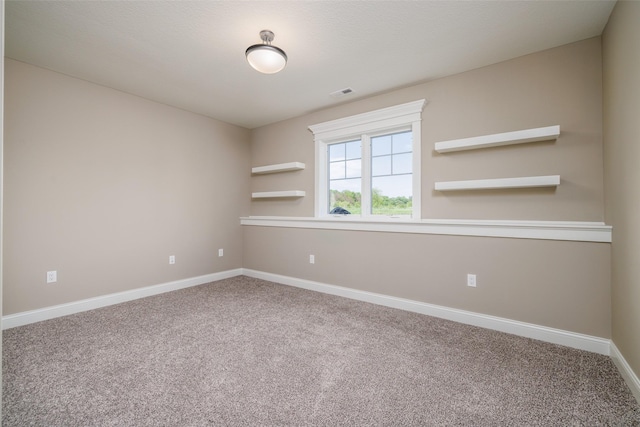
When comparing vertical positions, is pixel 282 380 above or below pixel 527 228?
below

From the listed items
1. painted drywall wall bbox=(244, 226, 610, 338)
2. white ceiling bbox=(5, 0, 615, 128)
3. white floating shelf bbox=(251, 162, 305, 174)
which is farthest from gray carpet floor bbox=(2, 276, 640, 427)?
white ceiling bbox=(5, 0, 615, 128)

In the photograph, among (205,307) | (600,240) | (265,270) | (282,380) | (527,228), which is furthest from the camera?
(265,270)

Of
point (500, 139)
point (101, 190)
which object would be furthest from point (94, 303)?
point (500, 139)

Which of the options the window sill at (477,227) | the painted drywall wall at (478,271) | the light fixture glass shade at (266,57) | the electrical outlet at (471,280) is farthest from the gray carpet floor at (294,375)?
the light fixture glass shade at (266,57)

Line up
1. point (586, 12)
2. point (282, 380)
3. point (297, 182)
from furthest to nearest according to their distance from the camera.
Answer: point (297, 182)
point (586, 12)
point (282, 380)

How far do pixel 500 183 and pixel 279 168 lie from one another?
9.12ft

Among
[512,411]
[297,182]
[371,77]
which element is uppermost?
[371,77]

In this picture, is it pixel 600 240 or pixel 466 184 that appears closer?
pixel 600 240

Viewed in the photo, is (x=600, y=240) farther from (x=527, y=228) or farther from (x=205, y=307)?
(x=205, y=307)

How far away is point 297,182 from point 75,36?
268 centimetres

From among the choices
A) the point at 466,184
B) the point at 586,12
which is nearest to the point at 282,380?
the point at 466,184

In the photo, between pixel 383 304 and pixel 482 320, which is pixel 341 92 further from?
pixel 482 320

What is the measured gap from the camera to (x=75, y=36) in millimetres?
2391

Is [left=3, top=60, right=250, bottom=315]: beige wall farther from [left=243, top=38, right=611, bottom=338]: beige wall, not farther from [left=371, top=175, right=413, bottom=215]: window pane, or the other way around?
[left=371, top=175, right=413, bottom=215]: window pane
